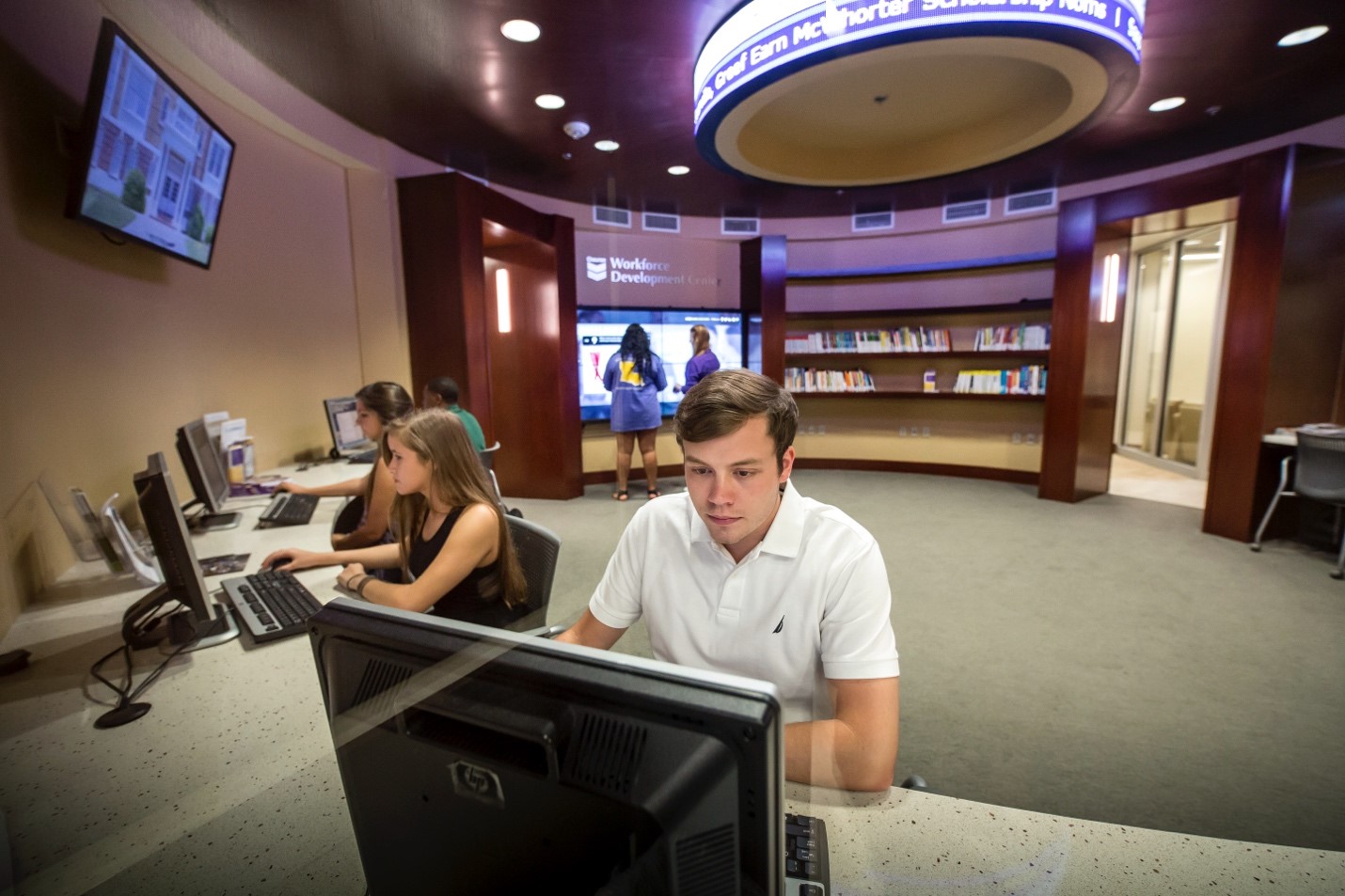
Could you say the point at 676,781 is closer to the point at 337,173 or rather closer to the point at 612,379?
the point at 337,173

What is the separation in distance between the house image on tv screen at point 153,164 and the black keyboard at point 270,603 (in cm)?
104

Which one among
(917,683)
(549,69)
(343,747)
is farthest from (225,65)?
(917,683)

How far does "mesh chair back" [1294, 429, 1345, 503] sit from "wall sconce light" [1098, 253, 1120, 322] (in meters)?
1.74

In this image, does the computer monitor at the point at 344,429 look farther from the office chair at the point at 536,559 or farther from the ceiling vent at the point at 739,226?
the ceiling vent at the point at 739,226

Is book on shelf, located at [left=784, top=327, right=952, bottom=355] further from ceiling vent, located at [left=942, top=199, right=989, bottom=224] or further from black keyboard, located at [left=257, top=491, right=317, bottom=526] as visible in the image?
black keyboard, located at [left=257, top=491, right=317, bottom=526]

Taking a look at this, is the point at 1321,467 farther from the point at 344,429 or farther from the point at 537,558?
the point at 344,429

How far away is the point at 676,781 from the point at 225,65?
2.89 m

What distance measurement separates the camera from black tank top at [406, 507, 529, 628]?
161cm

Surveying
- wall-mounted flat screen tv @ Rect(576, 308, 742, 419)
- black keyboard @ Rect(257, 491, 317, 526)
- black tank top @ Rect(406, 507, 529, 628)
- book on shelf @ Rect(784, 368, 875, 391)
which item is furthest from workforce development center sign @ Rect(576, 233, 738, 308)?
black tank top @ Rect(406, 507, 529, 628)

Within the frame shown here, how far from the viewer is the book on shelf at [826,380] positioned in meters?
6.66

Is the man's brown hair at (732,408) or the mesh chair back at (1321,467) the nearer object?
the man's brown hair at (732,408)

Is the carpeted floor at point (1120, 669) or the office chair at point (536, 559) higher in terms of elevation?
the office chair at point (536, 559)

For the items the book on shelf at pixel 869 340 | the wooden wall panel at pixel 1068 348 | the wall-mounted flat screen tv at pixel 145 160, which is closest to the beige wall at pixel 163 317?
the wall-mounted flat screen tv at pixel 145 160

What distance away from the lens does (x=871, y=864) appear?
2.24ft
